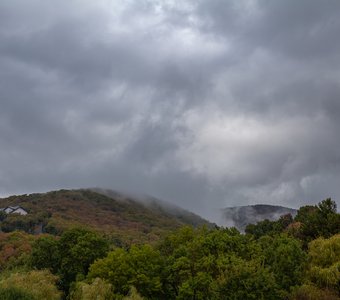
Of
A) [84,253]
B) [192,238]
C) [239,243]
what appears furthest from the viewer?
[84,253]

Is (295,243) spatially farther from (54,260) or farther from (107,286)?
(54,260)

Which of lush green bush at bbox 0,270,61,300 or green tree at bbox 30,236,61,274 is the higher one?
green tree at bbox 30,236,61,274

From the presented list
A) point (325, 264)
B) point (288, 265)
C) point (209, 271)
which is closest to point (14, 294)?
point (209, 271)

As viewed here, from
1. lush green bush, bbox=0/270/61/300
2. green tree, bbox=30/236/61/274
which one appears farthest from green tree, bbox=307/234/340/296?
green tree, bbox=30/236/61/274

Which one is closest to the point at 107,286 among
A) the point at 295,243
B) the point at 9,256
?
the point at 295,243

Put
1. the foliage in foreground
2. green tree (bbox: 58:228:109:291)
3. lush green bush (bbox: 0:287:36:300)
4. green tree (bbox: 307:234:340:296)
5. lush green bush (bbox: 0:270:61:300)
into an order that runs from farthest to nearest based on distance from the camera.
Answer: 1. green tree (bbox: 58:228:109:291)
2. green tree (bbox: 307:234:340:296)
3. lush green bush (bbox: 0:270:61:300)
4. the foliage in foreground
5. lush green bush (bbox: 0:287:36:300)

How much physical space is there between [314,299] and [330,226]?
2656 centimetres

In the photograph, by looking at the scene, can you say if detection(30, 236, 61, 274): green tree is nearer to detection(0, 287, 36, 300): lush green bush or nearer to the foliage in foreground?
the foliage in foreground

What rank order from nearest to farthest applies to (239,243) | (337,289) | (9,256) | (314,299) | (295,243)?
1. (314,299)
2. (337,289)
3. (295,243)
4. (239,243)
5. (9,256)

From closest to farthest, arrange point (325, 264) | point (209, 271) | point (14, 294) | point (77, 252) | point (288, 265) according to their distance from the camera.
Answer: point (14, 294) < point (288, 265) < point (209, 271) < point (325, 264) < point (77, 252)

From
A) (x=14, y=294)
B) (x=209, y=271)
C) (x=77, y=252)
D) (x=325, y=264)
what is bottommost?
(x=14, y=294)

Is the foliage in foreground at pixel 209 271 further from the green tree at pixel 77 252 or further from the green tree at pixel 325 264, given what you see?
the green tree at pixel 77 252

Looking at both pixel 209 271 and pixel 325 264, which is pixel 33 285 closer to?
pixel 209 271

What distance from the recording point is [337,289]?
5538 cm
